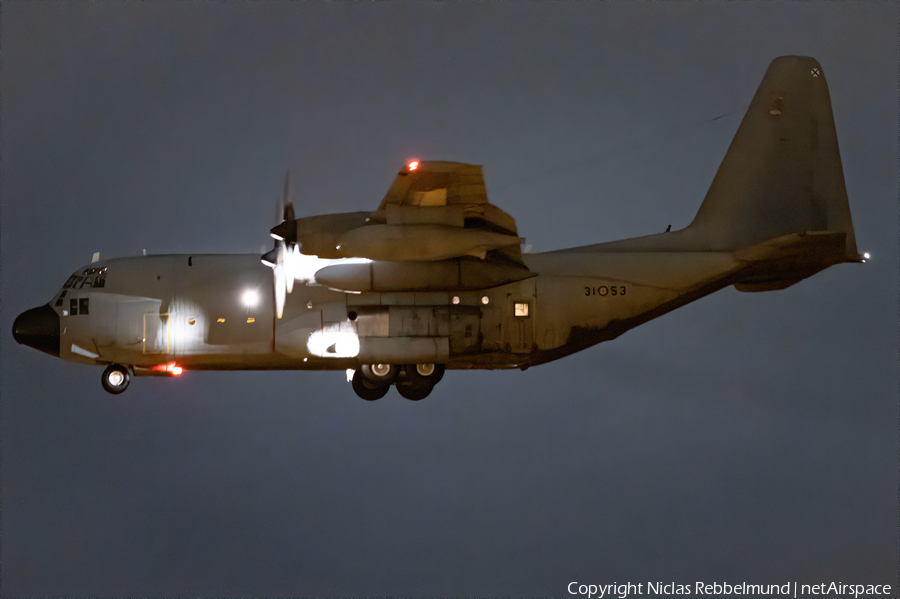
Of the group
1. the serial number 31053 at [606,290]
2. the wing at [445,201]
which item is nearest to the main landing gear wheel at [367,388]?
the wing at [445,201]

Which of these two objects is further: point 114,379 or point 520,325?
point 114,379

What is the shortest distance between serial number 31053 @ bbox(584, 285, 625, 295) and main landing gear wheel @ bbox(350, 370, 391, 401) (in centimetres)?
334

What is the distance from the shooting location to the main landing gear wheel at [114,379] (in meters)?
12.9

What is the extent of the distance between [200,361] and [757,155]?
886 cm

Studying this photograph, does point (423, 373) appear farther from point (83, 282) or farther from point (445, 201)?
point (83, 282)

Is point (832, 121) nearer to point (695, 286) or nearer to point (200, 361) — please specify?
point (695, 286)

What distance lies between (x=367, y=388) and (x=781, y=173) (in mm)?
7054

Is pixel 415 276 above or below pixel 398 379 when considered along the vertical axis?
above

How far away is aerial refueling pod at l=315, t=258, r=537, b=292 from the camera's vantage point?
11.8 metres

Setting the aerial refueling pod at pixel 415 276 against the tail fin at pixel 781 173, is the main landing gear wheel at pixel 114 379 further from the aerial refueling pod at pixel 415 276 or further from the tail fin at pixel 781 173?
the tail fin at pixel 781 173

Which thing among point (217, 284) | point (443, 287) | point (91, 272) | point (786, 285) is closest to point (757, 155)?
point (786, 285)

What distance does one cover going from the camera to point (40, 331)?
41.8 ft

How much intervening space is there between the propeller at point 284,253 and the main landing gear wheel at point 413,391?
222 centimetres

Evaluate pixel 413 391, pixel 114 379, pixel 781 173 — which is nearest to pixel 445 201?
pixel 413 391
